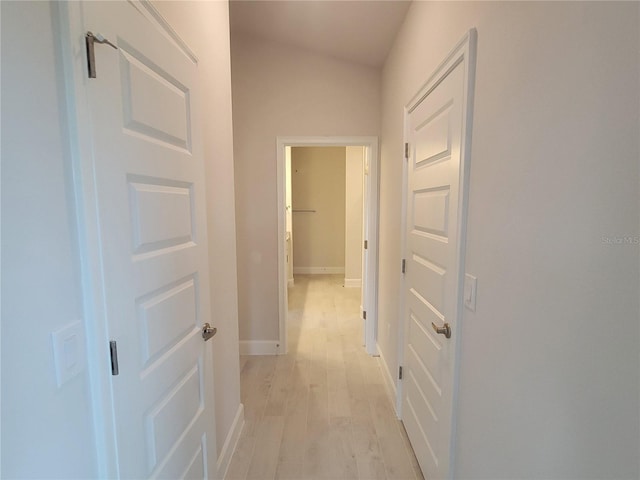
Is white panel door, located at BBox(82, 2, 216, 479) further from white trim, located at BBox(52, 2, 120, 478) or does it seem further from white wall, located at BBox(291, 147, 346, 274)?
white wall, located at BBox(291, 147, 346, 274)

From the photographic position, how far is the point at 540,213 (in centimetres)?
76

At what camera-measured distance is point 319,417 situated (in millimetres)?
2090

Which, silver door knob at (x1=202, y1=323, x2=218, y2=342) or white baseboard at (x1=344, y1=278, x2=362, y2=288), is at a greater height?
silver door knob at (x1=202, y1=323, x2=218, y2=342)

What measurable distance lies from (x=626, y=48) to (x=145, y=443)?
1476mm

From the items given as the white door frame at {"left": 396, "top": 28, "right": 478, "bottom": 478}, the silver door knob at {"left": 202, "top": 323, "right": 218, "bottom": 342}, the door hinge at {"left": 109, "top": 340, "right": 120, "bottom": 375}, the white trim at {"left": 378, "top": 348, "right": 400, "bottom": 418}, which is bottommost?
the white trim at {"left": 378, "top": 348, "right": 400, "bottom": 418}

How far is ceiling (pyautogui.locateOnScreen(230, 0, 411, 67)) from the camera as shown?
199 cm

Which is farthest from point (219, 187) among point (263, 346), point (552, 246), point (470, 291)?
point (263, 346)

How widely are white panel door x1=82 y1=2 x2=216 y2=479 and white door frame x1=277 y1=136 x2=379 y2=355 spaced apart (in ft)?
5.11

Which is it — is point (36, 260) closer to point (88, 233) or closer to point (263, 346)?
point (88, 233)

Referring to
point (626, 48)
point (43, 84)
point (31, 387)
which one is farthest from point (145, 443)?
point (626, 48)

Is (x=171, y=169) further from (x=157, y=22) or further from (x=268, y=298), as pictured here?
(x=268, y=298)

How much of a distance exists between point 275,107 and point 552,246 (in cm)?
255

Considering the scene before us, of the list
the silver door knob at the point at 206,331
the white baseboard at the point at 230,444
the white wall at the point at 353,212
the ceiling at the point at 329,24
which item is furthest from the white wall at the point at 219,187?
the white wall at the point at 353,212

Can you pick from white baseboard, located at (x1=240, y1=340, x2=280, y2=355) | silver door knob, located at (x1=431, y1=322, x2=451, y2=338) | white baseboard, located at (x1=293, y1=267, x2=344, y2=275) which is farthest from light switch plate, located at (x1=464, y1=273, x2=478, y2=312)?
white baseboard, located at (x1=293, y1=267, x2=344, y2=275)
